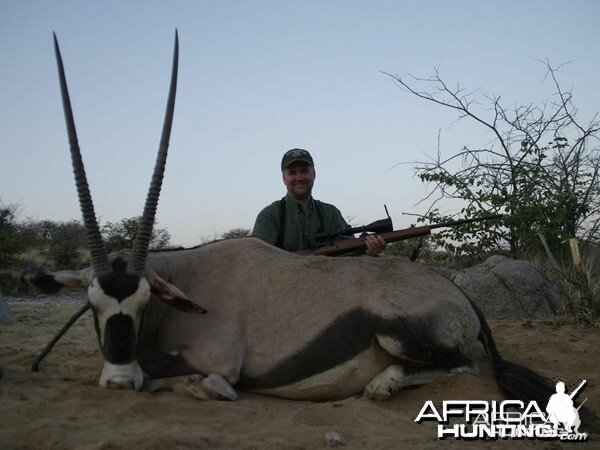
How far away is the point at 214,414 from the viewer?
315 cm

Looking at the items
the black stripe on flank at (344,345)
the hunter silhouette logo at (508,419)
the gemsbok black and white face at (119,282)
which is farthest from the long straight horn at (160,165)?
the hunter silhouette logo at (508,419)

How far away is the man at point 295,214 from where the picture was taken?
659 centimetres

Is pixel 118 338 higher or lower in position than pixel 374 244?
lower

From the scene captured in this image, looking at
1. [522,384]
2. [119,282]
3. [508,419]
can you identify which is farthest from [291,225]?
[508,419]

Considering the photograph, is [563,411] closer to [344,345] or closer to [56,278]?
[344,345]

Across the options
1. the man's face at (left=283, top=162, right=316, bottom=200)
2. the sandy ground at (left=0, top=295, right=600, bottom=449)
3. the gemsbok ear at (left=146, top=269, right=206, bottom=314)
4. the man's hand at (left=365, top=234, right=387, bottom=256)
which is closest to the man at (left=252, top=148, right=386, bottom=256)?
the man's face at (left=283, top=162, right=316, bottom=200)

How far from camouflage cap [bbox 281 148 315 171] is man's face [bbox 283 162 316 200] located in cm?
6

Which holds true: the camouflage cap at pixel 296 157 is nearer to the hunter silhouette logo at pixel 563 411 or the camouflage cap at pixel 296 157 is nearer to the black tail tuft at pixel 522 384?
the black tail tuft at pixel 522 384

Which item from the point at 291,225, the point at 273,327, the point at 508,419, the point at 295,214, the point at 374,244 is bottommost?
the point at 508,419

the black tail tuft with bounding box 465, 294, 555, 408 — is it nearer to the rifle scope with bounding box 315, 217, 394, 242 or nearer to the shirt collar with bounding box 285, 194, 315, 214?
the rifle scope with bounding box 315, 217, 394, 242

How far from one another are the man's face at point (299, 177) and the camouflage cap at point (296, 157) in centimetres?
6

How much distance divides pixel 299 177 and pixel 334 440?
4461 mm

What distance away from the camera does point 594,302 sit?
6004 mm

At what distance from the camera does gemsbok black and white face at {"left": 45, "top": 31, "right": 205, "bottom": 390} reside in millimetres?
3402
